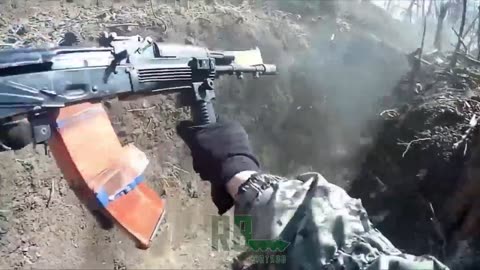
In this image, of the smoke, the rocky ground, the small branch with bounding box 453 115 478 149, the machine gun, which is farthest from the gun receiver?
the smoke

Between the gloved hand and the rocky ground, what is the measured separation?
97.5 inches

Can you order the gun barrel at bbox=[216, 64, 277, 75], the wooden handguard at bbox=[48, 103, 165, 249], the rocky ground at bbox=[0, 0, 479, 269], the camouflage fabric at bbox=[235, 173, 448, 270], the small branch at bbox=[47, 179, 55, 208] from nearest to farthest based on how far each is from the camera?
1. the camouflage fabric at bbox=[235, 173, 448, 270]
2. the wooden handguard at bbox=[48, 103, 165, 249]
3. the gun barrel at bbox=[216, 64, 277, 75]
4. the rocky ground at bbox=[0, 0, 479, 269]
5. the small branch at bbox=[47, 179, 55, 208]

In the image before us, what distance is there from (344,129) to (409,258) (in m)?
4.19

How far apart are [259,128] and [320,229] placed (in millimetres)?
4406

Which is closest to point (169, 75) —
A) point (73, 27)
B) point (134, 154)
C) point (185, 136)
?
point (134, 154)

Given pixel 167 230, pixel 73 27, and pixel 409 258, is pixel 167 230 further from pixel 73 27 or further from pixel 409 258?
pixel 409 258

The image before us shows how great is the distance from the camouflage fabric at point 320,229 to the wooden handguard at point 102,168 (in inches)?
37.5

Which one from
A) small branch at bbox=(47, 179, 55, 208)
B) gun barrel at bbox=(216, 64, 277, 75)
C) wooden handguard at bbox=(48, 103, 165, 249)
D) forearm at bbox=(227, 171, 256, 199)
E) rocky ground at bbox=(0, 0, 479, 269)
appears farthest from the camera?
small branch at bbox=(47, 179, 55, 208)

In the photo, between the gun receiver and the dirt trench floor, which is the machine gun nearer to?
the gun receiver

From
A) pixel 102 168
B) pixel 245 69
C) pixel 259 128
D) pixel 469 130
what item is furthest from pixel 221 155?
pixel 259 128

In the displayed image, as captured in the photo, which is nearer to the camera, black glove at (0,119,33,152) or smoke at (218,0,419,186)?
black glove at (0,119,33,152)

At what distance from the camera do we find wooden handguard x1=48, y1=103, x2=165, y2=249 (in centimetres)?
197

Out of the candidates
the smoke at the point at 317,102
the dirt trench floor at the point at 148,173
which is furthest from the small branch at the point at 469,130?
the dirt trench floor at the point at 148,173

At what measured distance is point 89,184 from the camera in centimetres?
198
